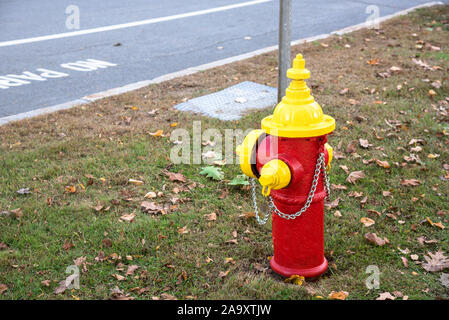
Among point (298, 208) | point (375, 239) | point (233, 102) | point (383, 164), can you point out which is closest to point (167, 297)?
point (298, 208)

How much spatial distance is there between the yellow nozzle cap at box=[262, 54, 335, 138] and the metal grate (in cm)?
269

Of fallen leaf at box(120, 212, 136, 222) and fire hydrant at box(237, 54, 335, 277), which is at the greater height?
fire hydrant at box(237, 54, 335, 277)

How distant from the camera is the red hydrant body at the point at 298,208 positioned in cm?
282

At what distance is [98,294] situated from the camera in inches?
117

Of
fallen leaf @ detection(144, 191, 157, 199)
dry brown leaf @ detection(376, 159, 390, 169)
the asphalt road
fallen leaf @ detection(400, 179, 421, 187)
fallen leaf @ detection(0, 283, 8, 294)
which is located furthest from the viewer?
the asphalt road

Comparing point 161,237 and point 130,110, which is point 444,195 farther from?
point 130,110

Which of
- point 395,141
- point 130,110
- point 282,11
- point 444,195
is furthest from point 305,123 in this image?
point 130,110

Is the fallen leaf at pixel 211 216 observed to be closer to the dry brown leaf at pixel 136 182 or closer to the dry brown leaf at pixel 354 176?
the dry brown leaf at pixel 136 182

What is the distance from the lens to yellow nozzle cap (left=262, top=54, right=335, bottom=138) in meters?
2.73

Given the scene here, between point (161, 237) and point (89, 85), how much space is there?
3986 millimetres

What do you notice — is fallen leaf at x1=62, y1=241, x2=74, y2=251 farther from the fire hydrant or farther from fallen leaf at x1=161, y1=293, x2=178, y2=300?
the fire hydrant

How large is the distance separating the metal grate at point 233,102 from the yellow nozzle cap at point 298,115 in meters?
2.69

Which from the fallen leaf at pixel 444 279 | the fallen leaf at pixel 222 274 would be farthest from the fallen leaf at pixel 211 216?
the fallen leaf at pixel 444 279

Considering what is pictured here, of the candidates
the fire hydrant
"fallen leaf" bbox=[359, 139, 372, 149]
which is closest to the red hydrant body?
the fire hydrant
